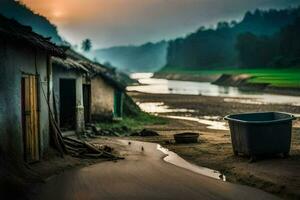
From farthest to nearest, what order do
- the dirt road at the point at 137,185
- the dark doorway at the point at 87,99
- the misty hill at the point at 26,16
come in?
the misty hill at the point at 26,16, the dark doorway at the point at 87,99, the dirt road at the point at 137,185

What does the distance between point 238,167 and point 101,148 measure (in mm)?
5232

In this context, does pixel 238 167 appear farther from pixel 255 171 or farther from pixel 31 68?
pixel 31 68

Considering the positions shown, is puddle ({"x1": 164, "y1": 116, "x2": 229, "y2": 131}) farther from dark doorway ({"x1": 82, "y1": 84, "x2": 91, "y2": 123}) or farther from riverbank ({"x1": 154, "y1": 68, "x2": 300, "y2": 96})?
riverbank ({"x1": 154, "y1": 68, "x2": 300, "y2": 96})

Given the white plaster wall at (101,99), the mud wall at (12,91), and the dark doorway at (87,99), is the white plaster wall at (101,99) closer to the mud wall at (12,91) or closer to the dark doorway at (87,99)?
the dark doorway at (87,99)

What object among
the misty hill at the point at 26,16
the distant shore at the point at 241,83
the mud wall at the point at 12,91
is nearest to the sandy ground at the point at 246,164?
the mud wall at the point at 12,91

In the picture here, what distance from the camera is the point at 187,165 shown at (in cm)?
1400

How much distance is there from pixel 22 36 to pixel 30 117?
91.5 inches

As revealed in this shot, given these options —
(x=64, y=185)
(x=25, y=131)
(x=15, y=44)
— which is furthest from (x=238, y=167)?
(x=15, y=44)

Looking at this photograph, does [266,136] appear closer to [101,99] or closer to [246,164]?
[246,164]

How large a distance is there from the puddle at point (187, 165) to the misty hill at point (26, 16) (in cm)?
6895

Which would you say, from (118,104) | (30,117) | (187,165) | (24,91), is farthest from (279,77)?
(24,91)

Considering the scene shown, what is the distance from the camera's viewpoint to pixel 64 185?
10.8 m

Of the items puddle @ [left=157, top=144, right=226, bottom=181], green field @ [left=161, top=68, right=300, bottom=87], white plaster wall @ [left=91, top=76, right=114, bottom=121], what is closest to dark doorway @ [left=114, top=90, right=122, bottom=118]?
white plaster wall @ [left=91, top=76, right=114, bottom=121]

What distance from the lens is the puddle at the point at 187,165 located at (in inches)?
490
